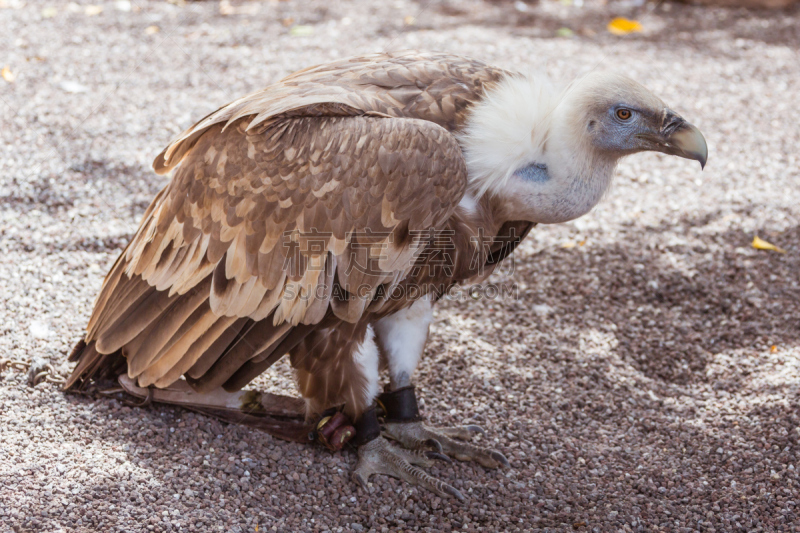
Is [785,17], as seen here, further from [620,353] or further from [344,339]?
[344,339]

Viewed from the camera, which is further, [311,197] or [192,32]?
[192,32]

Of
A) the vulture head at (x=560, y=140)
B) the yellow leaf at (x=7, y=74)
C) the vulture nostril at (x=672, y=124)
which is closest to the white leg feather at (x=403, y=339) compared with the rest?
the vulture head at (x=560, y=140)

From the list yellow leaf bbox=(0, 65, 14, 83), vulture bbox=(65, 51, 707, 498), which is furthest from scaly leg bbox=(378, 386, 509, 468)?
yellow leaf bbox=(0, 65, 14, 83)

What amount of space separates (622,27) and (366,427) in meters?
7.64

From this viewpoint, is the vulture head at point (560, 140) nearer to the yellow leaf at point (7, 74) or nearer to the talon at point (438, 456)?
the talon at point (438, 456)

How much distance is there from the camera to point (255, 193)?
9.66ft

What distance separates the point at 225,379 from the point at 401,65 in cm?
166

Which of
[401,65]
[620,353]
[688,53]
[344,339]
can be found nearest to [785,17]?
[688,53]

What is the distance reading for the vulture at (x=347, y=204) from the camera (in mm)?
2836

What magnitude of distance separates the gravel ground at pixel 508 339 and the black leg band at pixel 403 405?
240 mm

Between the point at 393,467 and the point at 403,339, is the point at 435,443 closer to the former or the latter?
the point at 393,467

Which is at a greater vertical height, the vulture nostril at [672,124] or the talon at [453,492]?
the vulture nostril at [672,124]

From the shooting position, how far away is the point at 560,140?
2963 mm

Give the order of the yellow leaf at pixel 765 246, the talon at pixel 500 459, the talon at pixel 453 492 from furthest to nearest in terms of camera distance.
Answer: the yellow leaf at pixel 765 246, the talon at pixel 500 459, the talon at pixel 453 492
